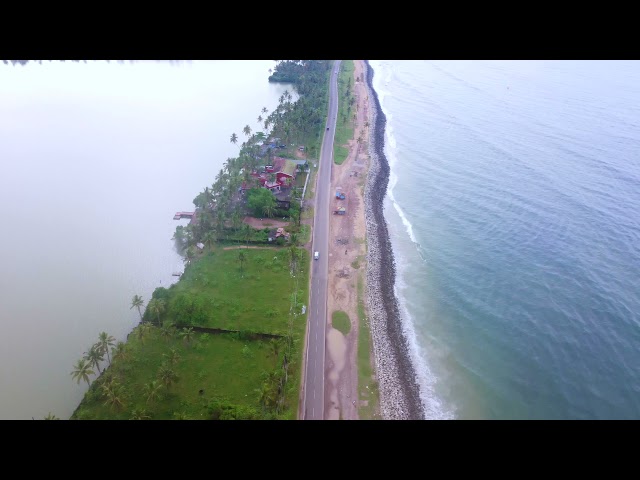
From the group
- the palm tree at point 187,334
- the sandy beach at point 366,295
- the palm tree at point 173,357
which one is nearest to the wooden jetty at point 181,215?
the sandy beach at point 366,295

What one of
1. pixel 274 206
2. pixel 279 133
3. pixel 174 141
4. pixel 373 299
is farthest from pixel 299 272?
pixel 174 141

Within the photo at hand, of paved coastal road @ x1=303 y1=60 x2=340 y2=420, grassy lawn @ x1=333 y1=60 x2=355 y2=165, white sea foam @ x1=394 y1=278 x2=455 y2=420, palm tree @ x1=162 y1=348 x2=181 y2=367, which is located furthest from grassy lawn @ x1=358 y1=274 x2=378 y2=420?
grassy lawn @ x1=333 y1=60 x2=355 y2=165

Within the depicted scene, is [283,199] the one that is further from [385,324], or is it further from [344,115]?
[344,115]

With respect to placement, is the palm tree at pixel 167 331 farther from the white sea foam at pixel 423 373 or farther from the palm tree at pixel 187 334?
the white sea foam at pixel 423 373

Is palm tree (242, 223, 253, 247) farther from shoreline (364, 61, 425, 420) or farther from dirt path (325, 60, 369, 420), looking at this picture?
shoreline (364, 61, 425, 420)

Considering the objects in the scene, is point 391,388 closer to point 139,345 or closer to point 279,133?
point 139,345
